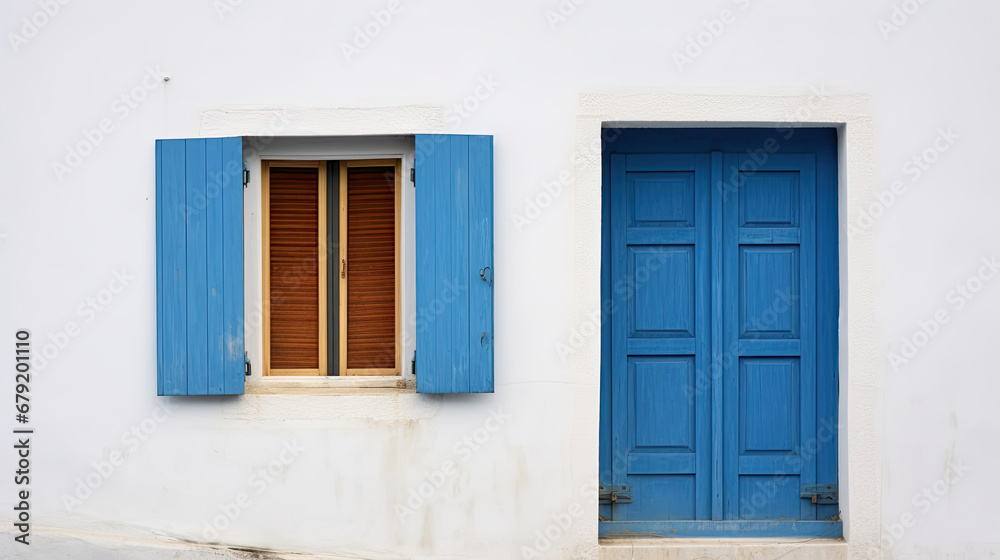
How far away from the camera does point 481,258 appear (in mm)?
4523

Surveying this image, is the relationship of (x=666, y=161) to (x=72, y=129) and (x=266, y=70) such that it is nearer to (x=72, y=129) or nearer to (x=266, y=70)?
(x=266, y=70)

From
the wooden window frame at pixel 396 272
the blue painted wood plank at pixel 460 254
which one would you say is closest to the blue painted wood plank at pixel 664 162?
the blue painted wood plank at pixel 460 254

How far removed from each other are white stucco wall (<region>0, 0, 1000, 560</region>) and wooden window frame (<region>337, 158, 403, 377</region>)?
0.25m

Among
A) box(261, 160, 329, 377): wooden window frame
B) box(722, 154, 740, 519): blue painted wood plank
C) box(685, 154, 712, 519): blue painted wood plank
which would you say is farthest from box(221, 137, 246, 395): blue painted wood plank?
box(722, 154, 740, 519): blue painted wood plank

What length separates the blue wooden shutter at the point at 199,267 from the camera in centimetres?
455

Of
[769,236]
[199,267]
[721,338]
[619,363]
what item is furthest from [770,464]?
[199,267]

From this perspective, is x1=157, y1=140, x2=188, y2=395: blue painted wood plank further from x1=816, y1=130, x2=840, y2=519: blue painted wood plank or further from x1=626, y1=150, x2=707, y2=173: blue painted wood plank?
x1=816, y1=130, x2=840, y2=519: blue painted wood plank

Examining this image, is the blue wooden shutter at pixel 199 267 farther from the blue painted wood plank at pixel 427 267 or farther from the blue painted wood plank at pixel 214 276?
the blue painted wood plank at pixel 427 267

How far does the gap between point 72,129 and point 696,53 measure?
331cm

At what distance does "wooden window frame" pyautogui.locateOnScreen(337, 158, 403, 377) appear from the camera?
4.81 metres

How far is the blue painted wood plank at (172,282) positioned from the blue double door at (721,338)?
2233mm

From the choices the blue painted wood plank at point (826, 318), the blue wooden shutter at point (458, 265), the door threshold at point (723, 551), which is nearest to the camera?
the blue wooden shutter at point (458, 265)

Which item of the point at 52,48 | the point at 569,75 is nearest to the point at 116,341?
the point at 52,48

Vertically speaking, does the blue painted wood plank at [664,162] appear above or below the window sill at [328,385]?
above
